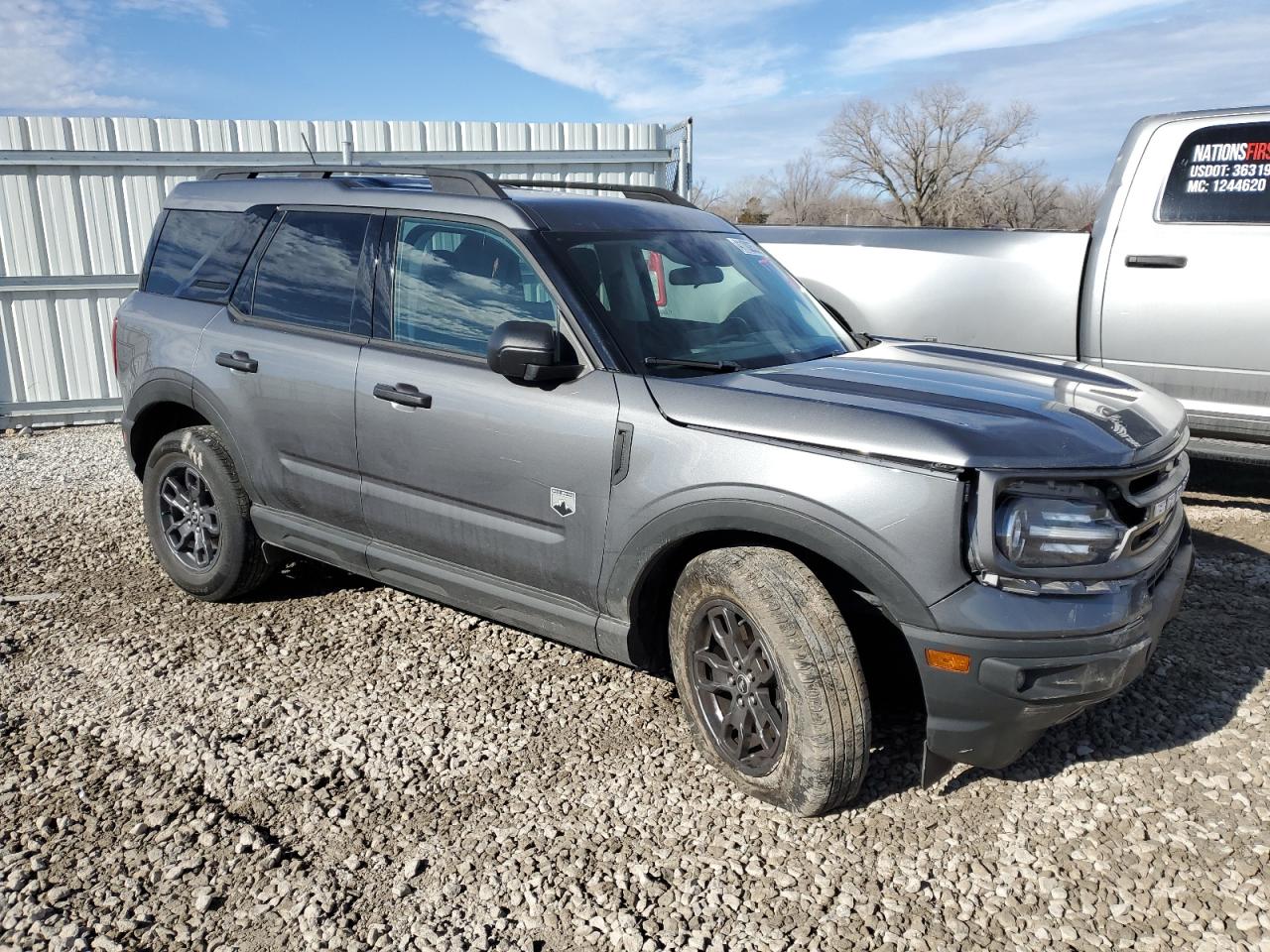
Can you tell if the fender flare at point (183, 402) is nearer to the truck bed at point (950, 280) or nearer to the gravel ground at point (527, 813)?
the gravel ground at point (527, 813)

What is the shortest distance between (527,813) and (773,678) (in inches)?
35.0

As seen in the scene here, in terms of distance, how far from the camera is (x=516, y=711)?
392cm

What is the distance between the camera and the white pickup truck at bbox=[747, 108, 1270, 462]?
18.6 ft

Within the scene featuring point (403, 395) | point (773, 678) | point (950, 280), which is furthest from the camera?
point (950, 280)

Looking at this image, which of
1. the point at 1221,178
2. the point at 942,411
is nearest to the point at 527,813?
the point at 942,411

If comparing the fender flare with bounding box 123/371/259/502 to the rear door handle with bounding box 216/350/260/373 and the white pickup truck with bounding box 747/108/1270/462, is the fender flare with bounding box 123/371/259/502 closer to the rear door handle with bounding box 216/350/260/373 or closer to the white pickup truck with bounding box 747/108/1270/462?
the rear door handle with bounding box 216/350/260/373

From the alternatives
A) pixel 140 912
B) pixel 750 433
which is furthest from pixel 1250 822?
pixel 140 912

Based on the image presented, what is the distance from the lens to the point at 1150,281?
584 cm

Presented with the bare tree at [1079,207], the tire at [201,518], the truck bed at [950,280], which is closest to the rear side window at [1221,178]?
the truck bed at [950,280]

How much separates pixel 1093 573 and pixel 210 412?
3691 millimetres

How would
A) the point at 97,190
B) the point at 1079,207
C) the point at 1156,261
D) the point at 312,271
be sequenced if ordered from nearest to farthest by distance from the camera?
the point at 312,271 → the point at 1156,261 → the point at 97,190 → the point at 1079,207

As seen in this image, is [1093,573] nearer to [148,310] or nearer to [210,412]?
[210,412]

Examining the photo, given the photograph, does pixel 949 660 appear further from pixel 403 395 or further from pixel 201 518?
pixel 201 518

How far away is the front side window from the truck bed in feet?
9.08
